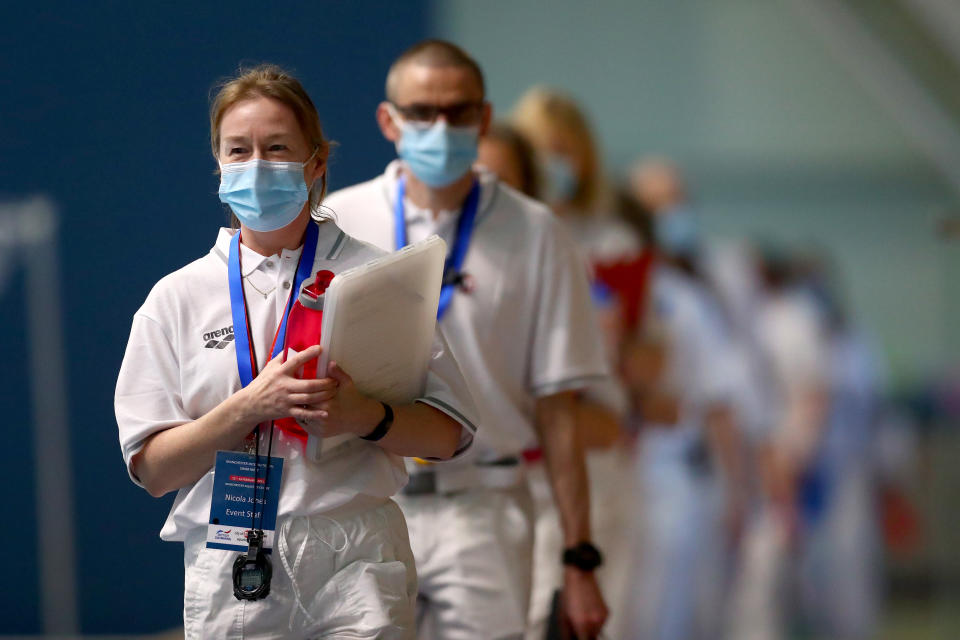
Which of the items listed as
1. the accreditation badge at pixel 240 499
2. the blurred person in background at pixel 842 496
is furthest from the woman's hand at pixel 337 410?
the blurred person in background at pixel 842 496

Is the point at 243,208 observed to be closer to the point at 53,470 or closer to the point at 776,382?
the point at 53,470

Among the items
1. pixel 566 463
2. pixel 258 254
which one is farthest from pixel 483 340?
pixel 258 254

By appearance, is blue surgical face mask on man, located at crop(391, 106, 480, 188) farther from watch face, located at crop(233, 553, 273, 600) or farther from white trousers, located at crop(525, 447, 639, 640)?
white trousers, located at crop(525, 447, 639, 640)

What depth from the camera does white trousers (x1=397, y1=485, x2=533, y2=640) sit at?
10.7 feet

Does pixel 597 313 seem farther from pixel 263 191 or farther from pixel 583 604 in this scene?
pixel 263 191

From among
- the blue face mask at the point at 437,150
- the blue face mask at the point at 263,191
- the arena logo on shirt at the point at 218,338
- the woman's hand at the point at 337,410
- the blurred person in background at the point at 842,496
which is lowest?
the blurred person in background at the point at 842,496

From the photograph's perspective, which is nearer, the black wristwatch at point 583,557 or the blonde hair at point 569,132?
the black wristwatch at point 583,557

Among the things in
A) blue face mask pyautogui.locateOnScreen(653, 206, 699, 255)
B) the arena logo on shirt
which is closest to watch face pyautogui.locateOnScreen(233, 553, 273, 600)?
the arena logo on shirt

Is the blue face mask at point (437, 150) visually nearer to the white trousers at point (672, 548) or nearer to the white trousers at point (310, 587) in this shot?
the white trousers at point (310, 587)

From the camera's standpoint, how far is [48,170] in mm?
3691

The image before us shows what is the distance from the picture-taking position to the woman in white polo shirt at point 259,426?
7.25 feet

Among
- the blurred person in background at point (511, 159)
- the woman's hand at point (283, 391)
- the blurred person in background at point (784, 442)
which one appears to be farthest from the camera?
the blurred person in background at point (784, 442)

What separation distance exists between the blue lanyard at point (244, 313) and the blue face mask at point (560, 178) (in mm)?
2915

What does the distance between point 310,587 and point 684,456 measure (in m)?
5.55
